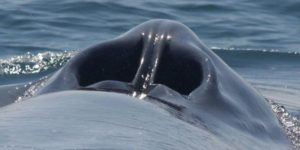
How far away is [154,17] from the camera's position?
14312 millimetres

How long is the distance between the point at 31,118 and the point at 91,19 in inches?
442

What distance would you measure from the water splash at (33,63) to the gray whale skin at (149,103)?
5.75 m

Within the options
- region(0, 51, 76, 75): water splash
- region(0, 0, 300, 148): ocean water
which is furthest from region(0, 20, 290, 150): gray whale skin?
region(0, 51, 76, 75): water splash

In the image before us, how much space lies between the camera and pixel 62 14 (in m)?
14.6

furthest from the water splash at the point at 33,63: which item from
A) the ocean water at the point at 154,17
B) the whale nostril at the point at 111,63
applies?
the whale nostril at the point at 111,63

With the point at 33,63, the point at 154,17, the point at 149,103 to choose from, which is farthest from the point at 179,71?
the point at 154,17

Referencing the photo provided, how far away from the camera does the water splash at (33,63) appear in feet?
34.0

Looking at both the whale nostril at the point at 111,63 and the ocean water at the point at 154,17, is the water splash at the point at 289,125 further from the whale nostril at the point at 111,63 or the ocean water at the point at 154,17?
the ocean water at the point at 154,17

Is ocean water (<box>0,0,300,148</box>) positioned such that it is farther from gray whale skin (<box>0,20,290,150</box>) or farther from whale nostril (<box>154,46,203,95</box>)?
whale nostril (<box>154,46,203,95</box>)

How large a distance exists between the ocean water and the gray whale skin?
412 cm

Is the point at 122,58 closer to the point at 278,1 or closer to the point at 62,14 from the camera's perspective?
the point at 62,14

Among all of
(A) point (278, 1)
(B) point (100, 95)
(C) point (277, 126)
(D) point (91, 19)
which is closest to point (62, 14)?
(D) point (91, 19)

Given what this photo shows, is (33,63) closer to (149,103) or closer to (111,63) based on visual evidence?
(111,63)

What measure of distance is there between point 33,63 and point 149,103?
7.17m
